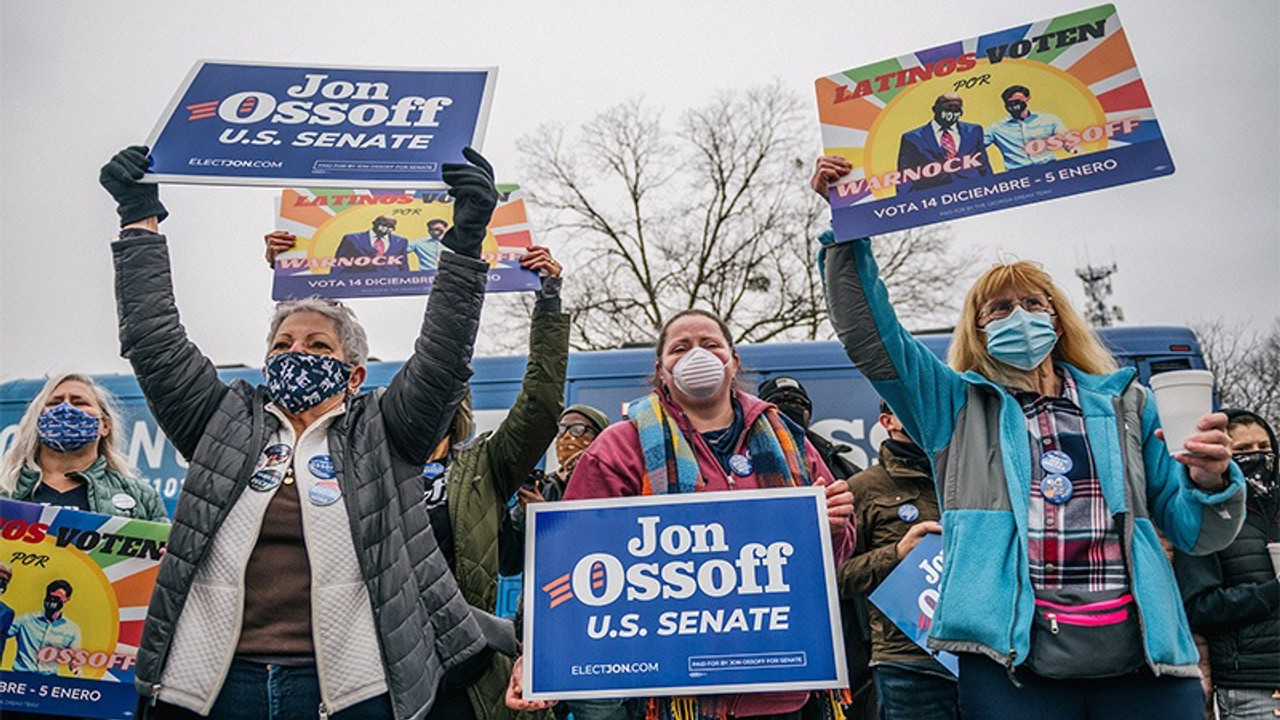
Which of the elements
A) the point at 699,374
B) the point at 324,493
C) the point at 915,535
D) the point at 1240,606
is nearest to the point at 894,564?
the point at 915,535

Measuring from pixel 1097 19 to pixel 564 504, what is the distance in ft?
7.60

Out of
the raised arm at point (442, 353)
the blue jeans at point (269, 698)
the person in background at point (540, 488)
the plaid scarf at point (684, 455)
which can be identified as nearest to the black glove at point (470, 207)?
the raised arm at point (442, 353)

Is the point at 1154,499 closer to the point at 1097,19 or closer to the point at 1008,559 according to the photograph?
the point at 1008,559

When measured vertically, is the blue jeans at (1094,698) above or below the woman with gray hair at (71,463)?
below

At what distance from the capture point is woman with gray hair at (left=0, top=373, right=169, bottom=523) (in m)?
3.86

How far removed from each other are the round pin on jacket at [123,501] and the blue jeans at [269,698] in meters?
1.79

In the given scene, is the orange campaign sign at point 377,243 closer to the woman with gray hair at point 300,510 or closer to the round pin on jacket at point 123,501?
the round pin on jacket at point 123,501

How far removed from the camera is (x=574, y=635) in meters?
2.92

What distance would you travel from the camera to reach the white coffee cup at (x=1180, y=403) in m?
2.16

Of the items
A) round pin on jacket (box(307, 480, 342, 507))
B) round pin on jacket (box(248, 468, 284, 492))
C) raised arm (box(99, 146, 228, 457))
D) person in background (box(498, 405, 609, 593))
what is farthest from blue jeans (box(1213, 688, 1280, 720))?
raised arm (box(99, 146, 228, 457))

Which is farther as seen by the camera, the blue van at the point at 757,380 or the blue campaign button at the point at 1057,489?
the blue van at the point at 757,380

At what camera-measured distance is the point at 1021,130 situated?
3.02 meters

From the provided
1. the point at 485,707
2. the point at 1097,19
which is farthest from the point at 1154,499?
the point at 485,707

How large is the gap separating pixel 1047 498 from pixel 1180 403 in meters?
0.44
